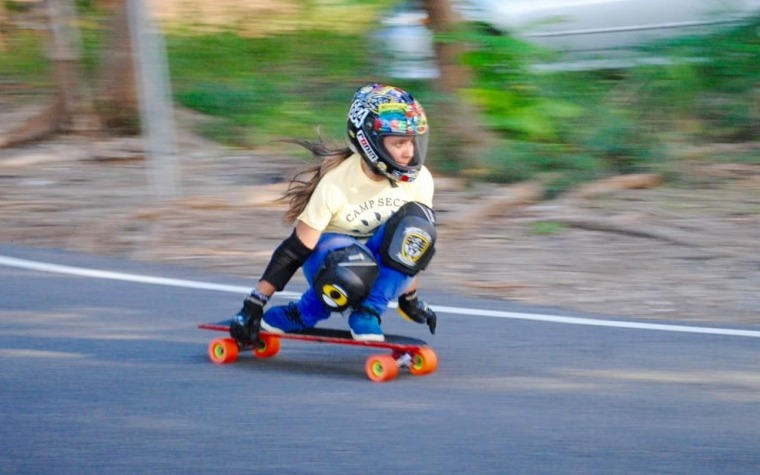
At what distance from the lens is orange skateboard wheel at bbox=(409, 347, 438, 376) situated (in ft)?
18.5

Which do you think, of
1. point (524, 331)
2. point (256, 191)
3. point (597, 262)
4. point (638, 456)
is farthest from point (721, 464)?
point (256, 191)

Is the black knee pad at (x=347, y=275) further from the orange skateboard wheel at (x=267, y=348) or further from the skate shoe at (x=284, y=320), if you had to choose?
the orange skateboard wheel at (x=267, y=348)

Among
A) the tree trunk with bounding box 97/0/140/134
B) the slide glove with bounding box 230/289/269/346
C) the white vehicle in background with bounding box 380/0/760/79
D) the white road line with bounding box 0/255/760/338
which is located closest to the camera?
the slide glove with bounding box 230/289/269/346

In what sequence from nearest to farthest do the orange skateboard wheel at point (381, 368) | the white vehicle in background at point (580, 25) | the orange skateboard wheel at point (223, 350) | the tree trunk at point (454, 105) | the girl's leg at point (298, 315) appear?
the orange skateboard wheel at point (381, 368), the girl's leg at point (298, 315), the orange skateboard wheel at point (223, 350), the tree trunk at point (454, 105), the white vehicle in background at point (580, 25)

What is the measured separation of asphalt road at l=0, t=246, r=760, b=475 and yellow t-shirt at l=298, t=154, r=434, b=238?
29.8 inches

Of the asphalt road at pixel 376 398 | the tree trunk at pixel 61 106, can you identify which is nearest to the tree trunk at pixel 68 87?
the tree trunk at pixel 61 106

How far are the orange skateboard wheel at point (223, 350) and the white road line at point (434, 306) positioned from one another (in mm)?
1605

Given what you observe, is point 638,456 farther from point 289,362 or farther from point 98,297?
point 98,297

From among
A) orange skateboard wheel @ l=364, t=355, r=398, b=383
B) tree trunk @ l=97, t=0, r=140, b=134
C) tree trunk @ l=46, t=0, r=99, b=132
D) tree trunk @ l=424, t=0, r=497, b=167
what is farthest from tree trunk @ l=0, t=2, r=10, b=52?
orange skateboard wheel @ l=364, t=355, r=398, b=383

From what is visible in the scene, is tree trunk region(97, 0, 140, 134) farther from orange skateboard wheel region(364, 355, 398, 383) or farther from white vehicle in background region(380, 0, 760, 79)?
orange skateboard wheel region(364, 355, 398, 383)

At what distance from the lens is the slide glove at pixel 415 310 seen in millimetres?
5996

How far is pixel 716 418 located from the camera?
16.5ft

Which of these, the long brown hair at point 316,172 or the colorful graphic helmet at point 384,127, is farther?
the long brown hair at point 316,172

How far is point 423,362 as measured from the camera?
18.6 feet
